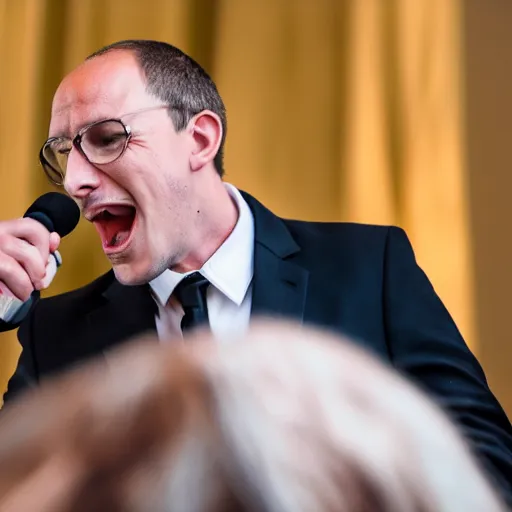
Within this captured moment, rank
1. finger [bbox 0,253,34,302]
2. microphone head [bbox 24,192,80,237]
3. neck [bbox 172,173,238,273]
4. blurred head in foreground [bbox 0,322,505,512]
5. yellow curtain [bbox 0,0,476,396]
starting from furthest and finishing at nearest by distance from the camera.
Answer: yellow curtain [bbox 0,0,476,396]
neck [bbox 172,173,238,273]
microphone head [bbox 24,192,80,237]
finger [bbox 0,253,34,302]
blurred head in foreground [bbox 0,322,505,512]

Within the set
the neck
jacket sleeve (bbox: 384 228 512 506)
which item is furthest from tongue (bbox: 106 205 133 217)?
jacket sleeve (bbox: 384 228 512 506)

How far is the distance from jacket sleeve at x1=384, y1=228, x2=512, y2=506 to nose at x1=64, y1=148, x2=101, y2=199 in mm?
471

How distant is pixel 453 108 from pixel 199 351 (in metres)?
1.00

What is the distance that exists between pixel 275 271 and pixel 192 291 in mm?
135

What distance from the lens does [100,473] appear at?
397 mm

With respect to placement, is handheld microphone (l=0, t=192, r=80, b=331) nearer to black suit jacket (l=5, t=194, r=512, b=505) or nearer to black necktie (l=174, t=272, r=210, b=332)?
black suit jacket (l=5, t=194, r=512, b=505)

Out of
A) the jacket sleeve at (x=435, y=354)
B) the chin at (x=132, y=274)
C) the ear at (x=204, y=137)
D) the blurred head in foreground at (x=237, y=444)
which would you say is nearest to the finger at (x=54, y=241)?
the chin at (x=132, y=274)

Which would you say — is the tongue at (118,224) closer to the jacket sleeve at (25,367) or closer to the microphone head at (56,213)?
the microphone head at (56,213)

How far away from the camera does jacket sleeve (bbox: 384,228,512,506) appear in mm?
1034

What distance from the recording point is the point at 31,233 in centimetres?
102

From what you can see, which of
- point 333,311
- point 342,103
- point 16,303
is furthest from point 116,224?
point 342,103

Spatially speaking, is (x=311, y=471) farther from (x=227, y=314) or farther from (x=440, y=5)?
(x=440, y=5)

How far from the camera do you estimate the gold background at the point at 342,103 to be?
1.29 meters

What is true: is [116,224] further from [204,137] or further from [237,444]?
[237,444]
